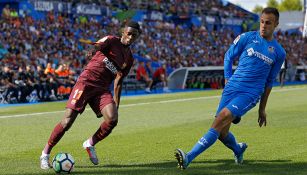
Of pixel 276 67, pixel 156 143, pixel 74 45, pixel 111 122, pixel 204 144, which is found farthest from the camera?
pixel 74 45

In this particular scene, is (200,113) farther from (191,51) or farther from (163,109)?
(191,51)

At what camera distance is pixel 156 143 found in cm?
1127

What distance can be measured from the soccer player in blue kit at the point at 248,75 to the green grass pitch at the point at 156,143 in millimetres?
617

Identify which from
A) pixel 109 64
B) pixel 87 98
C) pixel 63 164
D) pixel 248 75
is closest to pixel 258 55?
pixel 248 75

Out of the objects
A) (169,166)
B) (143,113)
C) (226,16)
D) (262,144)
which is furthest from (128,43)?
(226,16)

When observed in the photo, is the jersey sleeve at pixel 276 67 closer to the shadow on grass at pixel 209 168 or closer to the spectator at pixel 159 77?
the shadow on grass at pixel 209 168

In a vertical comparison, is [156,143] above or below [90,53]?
below

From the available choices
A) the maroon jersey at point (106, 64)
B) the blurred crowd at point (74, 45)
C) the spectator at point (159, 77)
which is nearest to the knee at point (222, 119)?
the maroon jersey at point (106, 64)

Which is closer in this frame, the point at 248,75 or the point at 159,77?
the point at 248,75

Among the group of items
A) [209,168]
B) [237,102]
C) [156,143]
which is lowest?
[156,143]

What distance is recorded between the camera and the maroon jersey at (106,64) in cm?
862

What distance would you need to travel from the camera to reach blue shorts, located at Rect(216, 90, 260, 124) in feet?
25.7

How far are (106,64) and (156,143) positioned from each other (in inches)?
120

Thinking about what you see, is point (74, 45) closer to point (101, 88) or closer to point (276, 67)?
point (101, 88)
